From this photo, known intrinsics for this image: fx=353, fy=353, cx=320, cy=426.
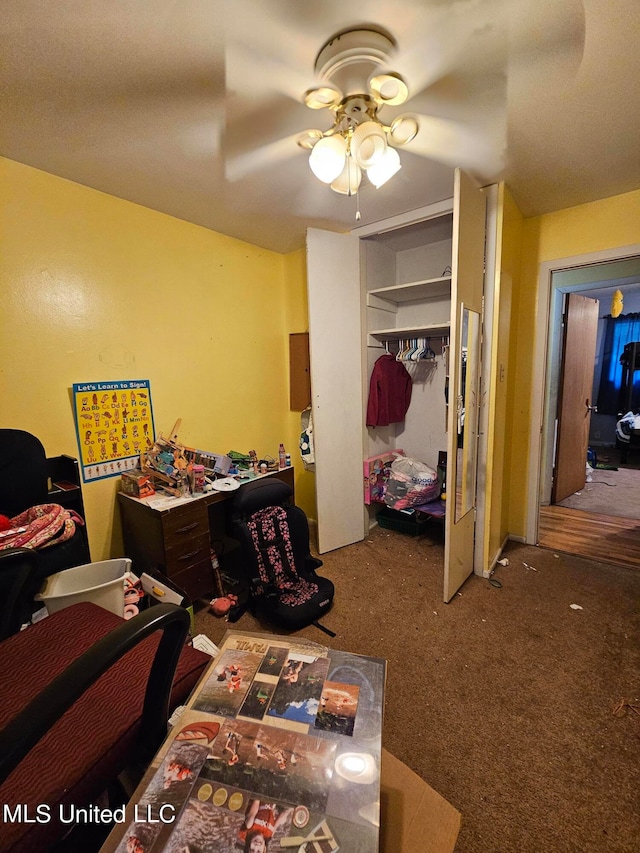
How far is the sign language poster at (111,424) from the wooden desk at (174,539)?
22 cm

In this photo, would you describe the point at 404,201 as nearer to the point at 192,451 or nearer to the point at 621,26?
the point at 621,26

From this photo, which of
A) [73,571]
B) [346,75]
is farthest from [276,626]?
[346,75]

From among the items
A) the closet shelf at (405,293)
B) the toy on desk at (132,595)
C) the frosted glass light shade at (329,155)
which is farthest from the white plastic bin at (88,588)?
the closet shelf at (405,293)

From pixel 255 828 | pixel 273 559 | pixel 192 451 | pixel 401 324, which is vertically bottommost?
pixel 273 559

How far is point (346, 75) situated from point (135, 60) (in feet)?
2.40

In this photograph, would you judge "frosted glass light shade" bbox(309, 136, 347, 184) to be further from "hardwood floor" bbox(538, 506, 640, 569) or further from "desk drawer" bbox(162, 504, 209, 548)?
"hardwood floor" bbox(538, 506, 640, 569)

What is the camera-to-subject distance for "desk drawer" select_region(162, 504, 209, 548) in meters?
1.93

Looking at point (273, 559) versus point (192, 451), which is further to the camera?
point (192, 451)

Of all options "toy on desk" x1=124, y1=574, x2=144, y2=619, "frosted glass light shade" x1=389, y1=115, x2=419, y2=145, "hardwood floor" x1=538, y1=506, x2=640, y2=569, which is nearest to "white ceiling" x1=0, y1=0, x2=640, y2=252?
"frosted glass light shade" x1=389, y1=115, x2=419, y2=145

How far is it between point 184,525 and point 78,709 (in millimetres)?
1178

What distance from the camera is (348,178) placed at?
1.62 meters

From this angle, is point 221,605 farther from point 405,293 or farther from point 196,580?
point 405,293

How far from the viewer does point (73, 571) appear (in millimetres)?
1813

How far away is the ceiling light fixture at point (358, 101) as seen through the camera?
1.18 metres
